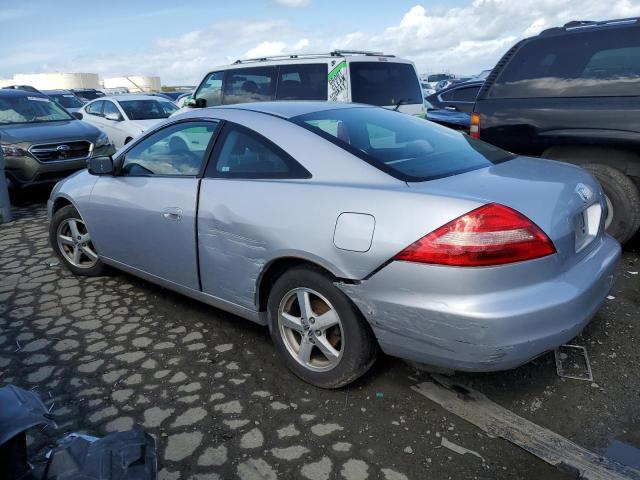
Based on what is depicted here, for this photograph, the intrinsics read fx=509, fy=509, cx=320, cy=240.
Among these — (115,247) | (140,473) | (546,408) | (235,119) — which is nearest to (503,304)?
(546,408)

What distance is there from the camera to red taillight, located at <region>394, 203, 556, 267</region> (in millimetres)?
2146

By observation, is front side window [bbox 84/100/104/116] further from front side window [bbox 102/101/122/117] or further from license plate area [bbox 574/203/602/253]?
license plate area [bbox 574/203/602/253]

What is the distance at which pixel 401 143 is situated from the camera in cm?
299

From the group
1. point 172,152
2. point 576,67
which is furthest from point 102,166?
point 576,67

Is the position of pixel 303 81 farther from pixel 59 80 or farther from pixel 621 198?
pixel 59 80

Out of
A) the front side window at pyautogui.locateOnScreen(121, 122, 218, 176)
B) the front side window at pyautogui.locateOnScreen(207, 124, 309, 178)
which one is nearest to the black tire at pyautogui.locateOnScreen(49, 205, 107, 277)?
the front side window at pyautogui.locateOnScreen(121, 122, 218, 176)

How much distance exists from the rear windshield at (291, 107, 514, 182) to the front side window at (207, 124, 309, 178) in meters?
0.23

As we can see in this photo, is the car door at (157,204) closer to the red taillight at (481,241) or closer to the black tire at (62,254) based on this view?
the black tire at (62,254)

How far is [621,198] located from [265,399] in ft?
11.6

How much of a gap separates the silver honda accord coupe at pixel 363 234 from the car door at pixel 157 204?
1 centimetres

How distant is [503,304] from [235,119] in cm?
194

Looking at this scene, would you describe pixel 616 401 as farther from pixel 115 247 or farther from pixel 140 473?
pixel 115 247

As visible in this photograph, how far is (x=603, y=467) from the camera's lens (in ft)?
7.18

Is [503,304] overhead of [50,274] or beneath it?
overhead
